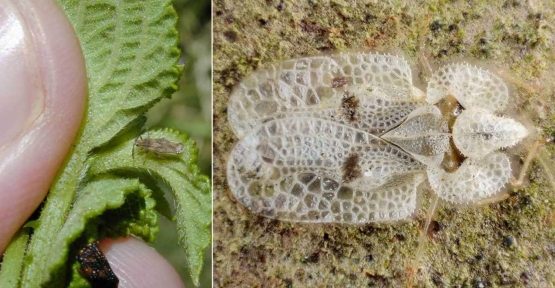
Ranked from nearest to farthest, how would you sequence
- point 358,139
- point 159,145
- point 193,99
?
point 159,145 < point 358,139 < point 193,99

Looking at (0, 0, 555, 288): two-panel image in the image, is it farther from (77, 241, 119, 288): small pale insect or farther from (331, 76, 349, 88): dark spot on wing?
(77, 241, 119, 288): small pale insect

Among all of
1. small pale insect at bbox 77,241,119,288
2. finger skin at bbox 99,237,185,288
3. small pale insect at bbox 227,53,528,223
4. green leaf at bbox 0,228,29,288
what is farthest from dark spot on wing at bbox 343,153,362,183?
green leaf at bbox 0,228,29,288

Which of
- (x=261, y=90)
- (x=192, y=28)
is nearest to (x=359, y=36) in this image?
(x=261, y=90)

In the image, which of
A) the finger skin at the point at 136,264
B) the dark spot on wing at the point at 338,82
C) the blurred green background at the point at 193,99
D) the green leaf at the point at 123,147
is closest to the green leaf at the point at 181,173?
the green leaf at the point at 123,147

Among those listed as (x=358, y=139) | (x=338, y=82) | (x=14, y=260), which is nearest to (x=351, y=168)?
(x=358, y=139)

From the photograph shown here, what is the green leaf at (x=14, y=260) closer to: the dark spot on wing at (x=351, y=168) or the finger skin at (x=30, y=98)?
the finger skin at (x=30, y=98)

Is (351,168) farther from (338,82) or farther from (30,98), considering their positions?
(30,98)

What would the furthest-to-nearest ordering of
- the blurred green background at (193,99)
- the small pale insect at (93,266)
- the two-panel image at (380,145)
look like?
the blurred green background at (193,99)
the two-panel image at (380,145)
the small pale insect at (93,266)
